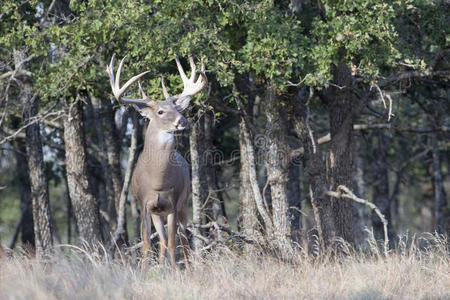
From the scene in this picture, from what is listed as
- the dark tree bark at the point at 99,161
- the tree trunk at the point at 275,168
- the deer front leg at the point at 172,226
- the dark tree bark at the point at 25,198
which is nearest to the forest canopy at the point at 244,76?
the tree trunk at the point at 275,168

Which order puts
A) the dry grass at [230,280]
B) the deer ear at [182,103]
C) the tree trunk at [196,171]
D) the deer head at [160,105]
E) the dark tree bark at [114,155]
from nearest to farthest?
the dry grass at [230,280]
the deer head at [160,105]
the deer ear at [182,103]
the tree trunk at [196,171]
the dark tree bark at [114,155]

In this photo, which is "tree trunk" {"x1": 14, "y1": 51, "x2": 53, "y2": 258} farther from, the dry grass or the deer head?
the dry grass

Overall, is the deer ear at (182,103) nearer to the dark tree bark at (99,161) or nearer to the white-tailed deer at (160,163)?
the white-tailed deer at (160,163)

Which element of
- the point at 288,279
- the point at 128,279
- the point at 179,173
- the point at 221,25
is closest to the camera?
the point at 128,279

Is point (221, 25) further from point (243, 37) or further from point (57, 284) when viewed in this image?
point (57, 284)

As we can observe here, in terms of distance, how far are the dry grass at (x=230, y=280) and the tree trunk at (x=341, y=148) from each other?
10.9 ft

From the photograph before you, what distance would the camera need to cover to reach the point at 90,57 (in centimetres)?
1102

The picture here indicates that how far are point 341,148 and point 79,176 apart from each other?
4754 mm

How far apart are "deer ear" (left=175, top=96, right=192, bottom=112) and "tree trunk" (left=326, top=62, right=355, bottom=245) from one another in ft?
11.5

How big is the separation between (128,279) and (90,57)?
16.3 ft

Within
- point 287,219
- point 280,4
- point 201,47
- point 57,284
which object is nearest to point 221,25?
point 201,47

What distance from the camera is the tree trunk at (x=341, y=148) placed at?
12.0 m

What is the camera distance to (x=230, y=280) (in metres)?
7.34

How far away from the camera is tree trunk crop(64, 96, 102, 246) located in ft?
39.8
